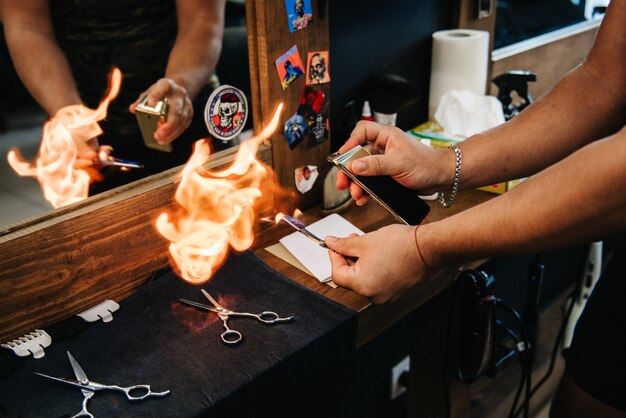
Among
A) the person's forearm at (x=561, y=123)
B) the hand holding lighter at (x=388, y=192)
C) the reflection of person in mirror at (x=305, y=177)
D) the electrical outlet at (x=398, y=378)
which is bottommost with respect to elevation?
the electrical outlet at (x=398, y=378)

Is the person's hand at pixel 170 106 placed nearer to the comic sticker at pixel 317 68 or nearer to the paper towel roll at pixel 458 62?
the comic sticker at pixel 317 68

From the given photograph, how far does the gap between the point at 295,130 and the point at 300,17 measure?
1.03 ft

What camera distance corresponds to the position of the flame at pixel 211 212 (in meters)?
1.46

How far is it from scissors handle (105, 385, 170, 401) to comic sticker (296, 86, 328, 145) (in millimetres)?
892

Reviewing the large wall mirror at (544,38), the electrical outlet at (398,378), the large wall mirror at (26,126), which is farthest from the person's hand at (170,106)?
the electrical outlet at (398,378)

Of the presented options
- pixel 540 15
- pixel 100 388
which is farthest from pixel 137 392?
pixel 540 15

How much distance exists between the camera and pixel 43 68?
1.39 m

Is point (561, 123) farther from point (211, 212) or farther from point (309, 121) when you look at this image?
point (211, 212)

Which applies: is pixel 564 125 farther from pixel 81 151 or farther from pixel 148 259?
pixel 81 151

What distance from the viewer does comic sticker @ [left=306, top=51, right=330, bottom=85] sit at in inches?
64.4

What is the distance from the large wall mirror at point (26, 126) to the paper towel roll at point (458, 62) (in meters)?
0.82

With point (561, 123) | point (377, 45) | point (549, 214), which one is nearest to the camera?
point (549, 214)

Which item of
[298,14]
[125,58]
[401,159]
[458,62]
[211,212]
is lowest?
[211,212]

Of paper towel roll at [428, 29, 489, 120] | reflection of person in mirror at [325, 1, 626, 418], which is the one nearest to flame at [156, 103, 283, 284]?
reflection of person in mirror at [325, 1, 626, 418]
